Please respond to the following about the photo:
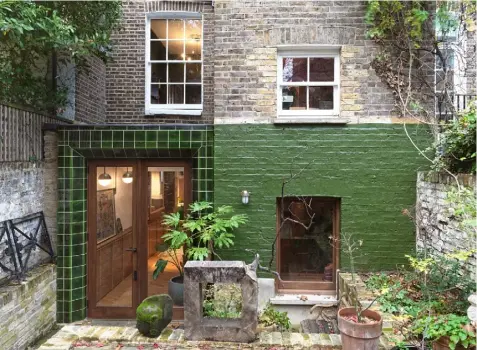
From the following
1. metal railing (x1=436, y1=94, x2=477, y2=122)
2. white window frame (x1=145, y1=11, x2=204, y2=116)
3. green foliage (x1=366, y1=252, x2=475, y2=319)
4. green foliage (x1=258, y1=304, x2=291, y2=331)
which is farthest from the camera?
white window frame (x1=145, y1=11, x2=204, y2=116)

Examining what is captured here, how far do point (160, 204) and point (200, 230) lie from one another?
1.26m

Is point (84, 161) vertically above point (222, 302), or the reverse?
point (84, 161)

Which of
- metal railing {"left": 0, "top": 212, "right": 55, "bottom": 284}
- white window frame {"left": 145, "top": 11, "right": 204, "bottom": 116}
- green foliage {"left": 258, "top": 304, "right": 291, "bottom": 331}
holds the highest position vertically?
white window frame {"left": 145, "top": 11, "right": 204, "bottom": 116}

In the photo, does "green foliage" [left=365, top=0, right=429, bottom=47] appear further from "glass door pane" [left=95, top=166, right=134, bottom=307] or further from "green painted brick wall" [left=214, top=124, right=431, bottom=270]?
"glass door pane" [left=95, top=166, right=134, bottom=307]

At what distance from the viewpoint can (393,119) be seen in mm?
6340

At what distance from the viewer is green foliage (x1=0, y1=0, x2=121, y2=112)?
4941 millimetres

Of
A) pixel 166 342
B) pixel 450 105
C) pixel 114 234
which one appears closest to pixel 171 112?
pixel 114 234

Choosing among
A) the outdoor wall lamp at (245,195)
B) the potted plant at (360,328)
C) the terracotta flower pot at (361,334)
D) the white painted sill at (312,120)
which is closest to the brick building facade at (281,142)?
the white painted sill at (312,120)

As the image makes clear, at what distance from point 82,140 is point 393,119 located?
5.54 m

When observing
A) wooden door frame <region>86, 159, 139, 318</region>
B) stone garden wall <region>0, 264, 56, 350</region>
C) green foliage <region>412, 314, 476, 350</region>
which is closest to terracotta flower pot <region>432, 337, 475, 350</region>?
green foliage <region>412, 314, 476, 350</region>

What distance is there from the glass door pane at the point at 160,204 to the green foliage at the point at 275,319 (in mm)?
1840

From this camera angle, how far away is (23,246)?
576cm

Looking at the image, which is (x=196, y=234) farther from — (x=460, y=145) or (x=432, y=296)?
(x=460, y=145)

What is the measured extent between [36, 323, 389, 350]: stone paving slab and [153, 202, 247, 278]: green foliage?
1266 millimetres
